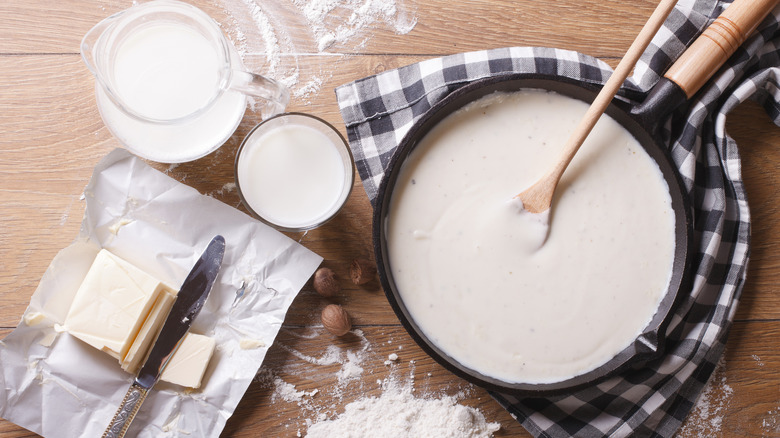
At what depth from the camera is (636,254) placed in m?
1.05

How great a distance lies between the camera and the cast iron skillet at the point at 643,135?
100 cm

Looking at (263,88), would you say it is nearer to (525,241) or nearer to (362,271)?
(362,271)

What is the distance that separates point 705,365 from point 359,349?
0.77 m

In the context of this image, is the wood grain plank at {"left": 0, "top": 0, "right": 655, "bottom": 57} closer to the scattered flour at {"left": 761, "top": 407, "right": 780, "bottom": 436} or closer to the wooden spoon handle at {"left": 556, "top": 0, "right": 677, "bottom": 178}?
the wooden spoon handle at {"left": 556, "top": 0, "right": 677, "bottom": 178}

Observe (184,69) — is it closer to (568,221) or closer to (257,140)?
(257,140)

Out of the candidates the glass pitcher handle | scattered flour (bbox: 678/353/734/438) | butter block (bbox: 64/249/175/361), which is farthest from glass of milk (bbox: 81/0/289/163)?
scattered flour (bbox: 678/353/734/438)

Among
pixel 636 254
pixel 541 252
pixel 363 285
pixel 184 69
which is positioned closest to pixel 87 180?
pixel 184 69

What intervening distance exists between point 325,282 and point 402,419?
349 mm

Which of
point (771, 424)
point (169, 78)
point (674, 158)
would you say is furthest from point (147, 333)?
point (771, 424)

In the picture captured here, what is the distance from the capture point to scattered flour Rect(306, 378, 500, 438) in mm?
1190

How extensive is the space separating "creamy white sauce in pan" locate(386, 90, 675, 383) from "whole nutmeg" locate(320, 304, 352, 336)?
197 millimetres

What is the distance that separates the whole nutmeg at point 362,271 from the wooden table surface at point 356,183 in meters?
0.03

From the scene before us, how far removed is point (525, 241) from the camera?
103cm

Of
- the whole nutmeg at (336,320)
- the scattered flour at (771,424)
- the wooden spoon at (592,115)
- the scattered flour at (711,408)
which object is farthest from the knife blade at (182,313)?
the scattered flour at (771,424)
